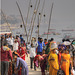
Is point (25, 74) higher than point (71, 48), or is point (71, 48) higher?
point (71, 48)

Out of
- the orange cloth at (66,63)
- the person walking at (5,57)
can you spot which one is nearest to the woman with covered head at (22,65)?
the person walking at (5,57)

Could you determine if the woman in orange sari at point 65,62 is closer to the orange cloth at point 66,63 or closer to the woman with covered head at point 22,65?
the orange cloth at point 66,63

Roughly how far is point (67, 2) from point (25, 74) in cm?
7291

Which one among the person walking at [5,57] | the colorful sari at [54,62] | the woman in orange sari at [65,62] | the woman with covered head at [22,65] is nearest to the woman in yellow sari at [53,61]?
the colorful sari at [54,62]

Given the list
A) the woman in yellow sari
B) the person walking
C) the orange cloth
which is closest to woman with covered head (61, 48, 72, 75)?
the orange cloth

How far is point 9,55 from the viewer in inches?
260

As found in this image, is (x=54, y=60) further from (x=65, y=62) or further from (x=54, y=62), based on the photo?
(x=65, y=62)

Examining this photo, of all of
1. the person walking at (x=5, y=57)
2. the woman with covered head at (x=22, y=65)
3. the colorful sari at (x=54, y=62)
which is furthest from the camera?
the person walking at (x=5, y=57)

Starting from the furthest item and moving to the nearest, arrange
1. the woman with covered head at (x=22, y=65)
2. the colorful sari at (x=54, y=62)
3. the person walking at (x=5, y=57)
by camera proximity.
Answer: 1. the person walking at (x=5, y=57)
2. the colorful sari at (x=54, y=62)
3. the woman with covered head at (x=22, y=65)

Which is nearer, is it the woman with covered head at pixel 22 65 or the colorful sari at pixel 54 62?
the woman with covered head at pixel 22 65

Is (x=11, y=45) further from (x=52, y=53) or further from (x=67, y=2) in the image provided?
(x=67, y=2)

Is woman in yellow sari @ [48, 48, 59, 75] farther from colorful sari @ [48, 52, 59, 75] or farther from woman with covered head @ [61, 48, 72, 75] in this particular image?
woman with covered head @ [61, 48, 72, 75]

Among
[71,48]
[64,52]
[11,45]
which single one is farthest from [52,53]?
[11,45]

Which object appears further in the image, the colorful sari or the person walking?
the person walking
